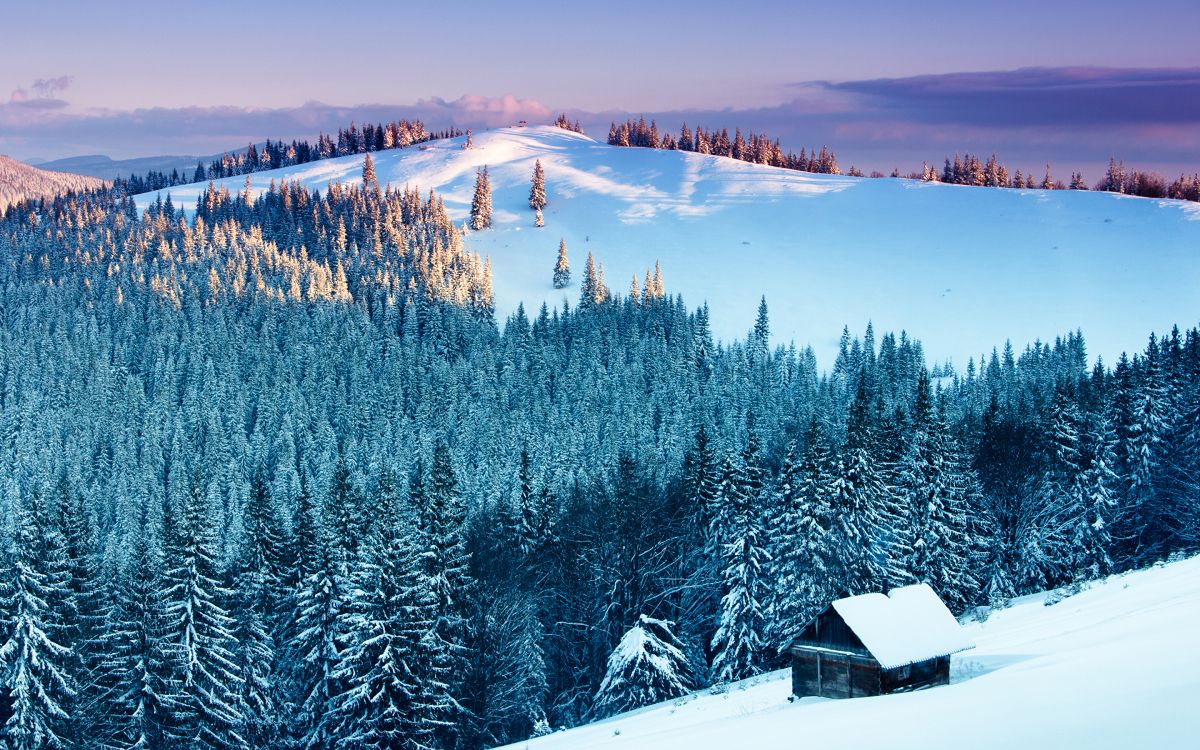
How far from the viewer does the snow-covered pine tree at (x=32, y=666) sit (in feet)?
135

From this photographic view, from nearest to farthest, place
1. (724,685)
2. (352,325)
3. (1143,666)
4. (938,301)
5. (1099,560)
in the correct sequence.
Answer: (1143,666) < (724,685) < (1099,560) < (352,325) < (938,301)

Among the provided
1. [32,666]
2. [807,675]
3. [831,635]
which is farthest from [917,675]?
[32,666]

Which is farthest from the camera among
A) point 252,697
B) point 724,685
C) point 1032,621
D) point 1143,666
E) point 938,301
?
point 938,301

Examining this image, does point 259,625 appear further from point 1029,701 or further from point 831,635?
point 1029,701

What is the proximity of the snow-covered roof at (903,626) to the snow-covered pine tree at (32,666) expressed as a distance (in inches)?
1209

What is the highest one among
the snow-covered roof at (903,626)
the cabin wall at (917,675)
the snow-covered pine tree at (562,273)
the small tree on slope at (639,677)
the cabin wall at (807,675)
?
the snow-covered roof at (903,626)

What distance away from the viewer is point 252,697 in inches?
1773

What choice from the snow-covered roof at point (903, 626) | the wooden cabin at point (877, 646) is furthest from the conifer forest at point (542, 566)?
the snow-covered roof at point (903, 626)

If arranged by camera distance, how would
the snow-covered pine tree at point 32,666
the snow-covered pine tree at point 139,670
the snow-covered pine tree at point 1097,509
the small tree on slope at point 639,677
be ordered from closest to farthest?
the snow-covered pine tree at point 32,666 < the snow-covered pine tree at point 139,670 < the small tree on slope at point 639,677 < the snow-covered pine tree at point 1097,509

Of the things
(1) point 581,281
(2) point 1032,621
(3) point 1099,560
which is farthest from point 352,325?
(2) point 1032,621

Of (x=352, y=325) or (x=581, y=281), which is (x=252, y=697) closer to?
(x=352, y=325)

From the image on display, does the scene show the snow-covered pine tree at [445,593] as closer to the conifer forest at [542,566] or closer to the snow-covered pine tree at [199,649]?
the conifer forest at [542,566]

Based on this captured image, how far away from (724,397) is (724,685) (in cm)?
8111

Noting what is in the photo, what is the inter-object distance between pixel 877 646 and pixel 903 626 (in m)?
1.18
